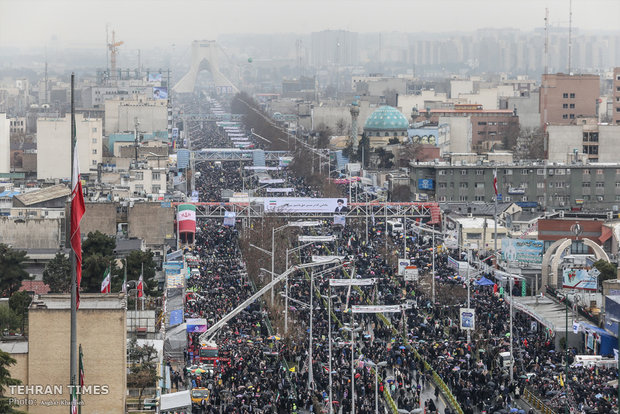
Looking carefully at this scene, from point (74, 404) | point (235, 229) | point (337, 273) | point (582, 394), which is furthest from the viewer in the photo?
point (235, 229)

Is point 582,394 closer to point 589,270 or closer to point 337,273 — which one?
point 589,270

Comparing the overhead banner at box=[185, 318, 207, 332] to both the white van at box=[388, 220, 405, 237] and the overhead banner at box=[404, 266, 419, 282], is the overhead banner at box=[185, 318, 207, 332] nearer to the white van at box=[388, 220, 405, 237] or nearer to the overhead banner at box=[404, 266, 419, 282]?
the overhead banner at box=[404, 266, 419, 282]

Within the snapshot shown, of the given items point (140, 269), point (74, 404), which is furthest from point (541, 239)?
point (74, 404)

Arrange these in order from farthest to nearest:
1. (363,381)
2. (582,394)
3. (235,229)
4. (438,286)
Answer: (235,229)
(438,286)
(363,381)
(582,394)

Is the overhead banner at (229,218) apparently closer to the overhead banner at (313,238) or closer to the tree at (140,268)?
the overhead banner at (313,238)

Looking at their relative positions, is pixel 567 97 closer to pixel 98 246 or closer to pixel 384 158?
pixel 384 158

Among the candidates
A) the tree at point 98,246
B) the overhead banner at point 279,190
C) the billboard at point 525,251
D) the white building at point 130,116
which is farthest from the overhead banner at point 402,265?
the white building at point 130,116

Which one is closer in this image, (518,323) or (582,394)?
(582,394)
